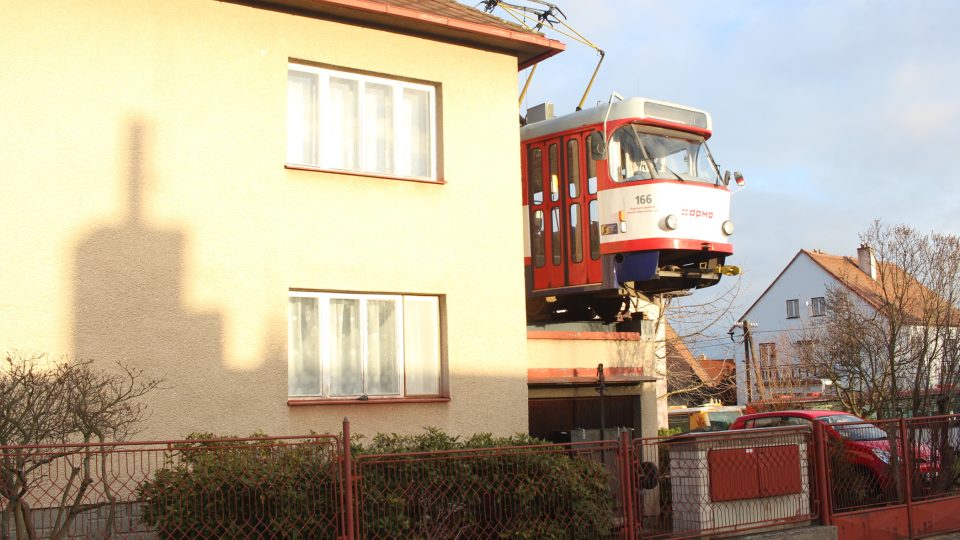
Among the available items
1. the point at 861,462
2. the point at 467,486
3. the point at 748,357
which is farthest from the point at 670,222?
the point at 748,357

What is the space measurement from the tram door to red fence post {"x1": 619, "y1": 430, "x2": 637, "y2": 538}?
15.1 ft

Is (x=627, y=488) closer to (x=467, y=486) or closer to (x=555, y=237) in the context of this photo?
(x=467, y=486)

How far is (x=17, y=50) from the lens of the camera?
11008 mm

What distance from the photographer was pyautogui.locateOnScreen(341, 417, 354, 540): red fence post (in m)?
9.17

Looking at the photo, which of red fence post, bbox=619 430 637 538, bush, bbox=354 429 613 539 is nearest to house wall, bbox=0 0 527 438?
bush, bbox=354 429 613 539

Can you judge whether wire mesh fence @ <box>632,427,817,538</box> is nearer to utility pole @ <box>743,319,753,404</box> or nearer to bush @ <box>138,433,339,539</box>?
bush @ <box>138,433,339,539</box>

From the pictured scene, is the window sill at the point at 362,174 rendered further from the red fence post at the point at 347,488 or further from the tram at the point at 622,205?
the red fence post at the point at 347,488

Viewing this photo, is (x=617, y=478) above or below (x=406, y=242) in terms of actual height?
below

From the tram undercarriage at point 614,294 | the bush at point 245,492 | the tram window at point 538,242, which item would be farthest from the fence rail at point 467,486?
the tram window at point 538,242

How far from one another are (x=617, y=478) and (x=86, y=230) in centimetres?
577

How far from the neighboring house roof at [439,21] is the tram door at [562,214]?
1717 millimetres

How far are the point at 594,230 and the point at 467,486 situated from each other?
6.09 metres

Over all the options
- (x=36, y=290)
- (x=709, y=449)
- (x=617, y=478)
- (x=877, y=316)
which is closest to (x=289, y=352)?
(x=36, y=290)

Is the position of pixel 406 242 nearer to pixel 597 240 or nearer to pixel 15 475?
pixel 597 240
